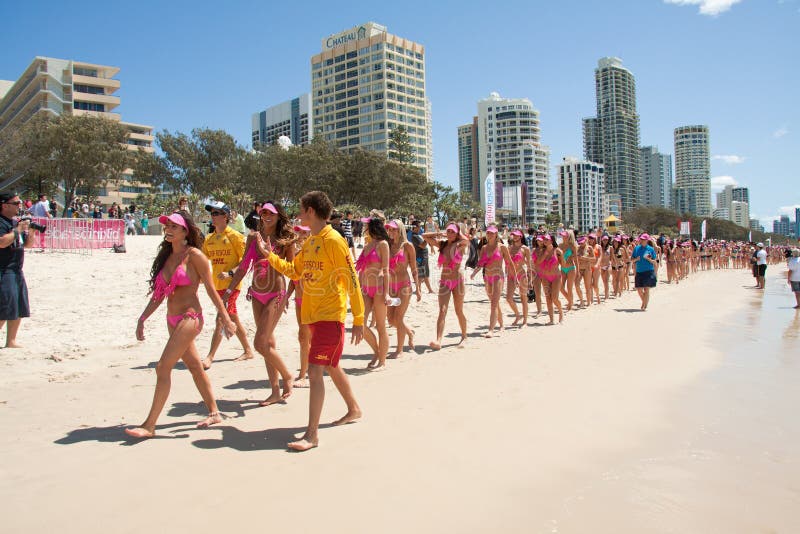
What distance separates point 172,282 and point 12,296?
432cm

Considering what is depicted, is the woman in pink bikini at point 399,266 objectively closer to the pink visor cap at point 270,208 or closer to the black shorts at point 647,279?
the pink visor cap at point 270,208

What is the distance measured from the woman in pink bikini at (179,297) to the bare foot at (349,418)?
1.17m

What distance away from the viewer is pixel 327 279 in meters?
4.30

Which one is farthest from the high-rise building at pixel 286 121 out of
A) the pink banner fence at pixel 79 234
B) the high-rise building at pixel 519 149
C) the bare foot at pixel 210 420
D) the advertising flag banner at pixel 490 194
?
the bare foot at pixel 210 420

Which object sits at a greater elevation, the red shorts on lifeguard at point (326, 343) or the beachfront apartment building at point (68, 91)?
the beachfront apartment building at point (68, 91)

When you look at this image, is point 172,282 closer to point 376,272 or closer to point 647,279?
point 376,272

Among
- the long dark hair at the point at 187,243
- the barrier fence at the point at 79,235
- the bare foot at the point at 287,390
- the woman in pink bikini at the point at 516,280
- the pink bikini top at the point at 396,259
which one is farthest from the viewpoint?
the barrier fence at the point at 79,235

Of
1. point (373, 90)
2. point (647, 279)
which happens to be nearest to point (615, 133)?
point (373, 90)

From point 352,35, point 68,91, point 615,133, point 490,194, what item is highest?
point 352,35

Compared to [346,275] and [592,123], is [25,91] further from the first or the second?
[592,123]

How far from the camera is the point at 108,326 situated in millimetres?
9188

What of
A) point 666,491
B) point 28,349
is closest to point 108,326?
point 28,349

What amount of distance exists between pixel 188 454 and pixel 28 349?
16.2 feet

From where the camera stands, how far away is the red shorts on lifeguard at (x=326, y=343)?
419 centimetres
